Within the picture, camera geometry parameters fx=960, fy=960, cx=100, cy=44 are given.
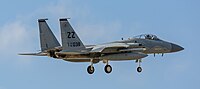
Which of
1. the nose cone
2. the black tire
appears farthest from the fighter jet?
the nose cone

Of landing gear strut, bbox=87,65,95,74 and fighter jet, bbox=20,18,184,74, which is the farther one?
landing gear strut, bbox=87,65,95,74

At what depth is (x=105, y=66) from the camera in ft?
262

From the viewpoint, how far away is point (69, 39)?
76938 millimetres

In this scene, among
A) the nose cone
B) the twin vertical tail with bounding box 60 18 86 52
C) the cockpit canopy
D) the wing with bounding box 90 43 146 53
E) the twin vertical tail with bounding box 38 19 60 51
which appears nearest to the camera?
the twin vertical tail with bounding box 60 18 86 52

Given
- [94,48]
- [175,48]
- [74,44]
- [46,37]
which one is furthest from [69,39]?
[175,48]

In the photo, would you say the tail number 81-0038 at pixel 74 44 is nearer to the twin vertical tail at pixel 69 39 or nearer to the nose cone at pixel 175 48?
the twin vertical tail at pixel 69 39

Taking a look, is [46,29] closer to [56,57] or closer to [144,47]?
[56,57]

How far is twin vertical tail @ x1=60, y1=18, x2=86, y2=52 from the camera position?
76625mm

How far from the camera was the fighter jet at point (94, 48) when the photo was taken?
252ft

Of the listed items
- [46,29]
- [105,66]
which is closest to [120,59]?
[105,66]

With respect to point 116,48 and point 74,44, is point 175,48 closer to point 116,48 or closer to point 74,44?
point 116,48

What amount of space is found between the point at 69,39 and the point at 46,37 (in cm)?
372

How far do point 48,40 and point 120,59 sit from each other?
6.31m

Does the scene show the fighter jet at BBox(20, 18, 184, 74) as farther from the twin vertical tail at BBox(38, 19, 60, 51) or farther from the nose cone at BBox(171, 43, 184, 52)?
the nose cone at BBox(171, 43, 184, 52)
